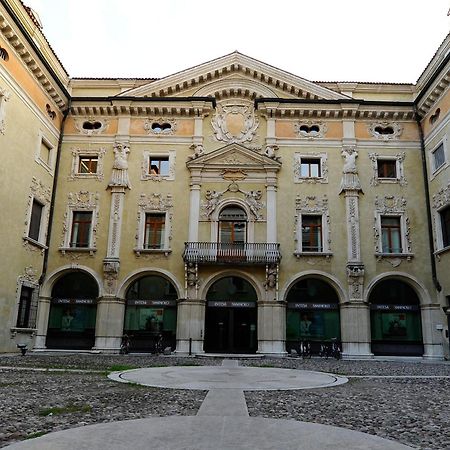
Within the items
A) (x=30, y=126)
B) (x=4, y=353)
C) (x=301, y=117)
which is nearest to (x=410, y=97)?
(x=301, y=117)

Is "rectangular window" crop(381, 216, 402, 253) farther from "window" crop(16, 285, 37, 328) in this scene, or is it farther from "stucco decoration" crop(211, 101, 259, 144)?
"window" crop(16, 285, 37, 328)

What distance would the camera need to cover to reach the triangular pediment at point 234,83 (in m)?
29.8

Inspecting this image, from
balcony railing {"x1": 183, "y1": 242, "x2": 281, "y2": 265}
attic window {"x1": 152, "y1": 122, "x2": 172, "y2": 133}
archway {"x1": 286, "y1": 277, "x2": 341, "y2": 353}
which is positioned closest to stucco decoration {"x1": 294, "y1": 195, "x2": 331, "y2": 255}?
balcony railing {"x1": 183, "y1": 242, "x2": 281, "y2": 265}

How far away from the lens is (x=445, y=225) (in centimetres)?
2583

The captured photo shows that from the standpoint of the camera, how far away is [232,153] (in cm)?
2902

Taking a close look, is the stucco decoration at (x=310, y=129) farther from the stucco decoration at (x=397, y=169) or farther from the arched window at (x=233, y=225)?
the arched window at (x=233, y=225)

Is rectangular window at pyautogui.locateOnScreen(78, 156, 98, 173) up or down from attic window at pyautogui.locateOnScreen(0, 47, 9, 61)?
down

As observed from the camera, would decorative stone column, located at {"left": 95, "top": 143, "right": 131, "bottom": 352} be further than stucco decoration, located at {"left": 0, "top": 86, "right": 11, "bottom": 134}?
Yes

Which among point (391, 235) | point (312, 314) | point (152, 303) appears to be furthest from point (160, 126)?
point (391, 235)

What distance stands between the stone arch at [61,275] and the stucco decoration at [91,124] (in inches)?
342

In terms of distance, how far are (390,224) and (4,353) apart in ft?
71.8

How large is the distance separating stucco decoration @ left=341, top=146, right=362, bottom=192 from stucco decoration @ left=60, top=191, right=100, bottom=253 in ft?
48.5

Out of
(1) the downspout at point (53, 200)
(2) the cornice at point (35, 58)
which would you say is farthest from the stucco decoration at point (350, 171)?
(2) the cornice at point (35, 58)

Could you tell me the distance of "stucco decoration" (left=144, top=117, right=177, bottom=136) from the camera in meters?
29.8
